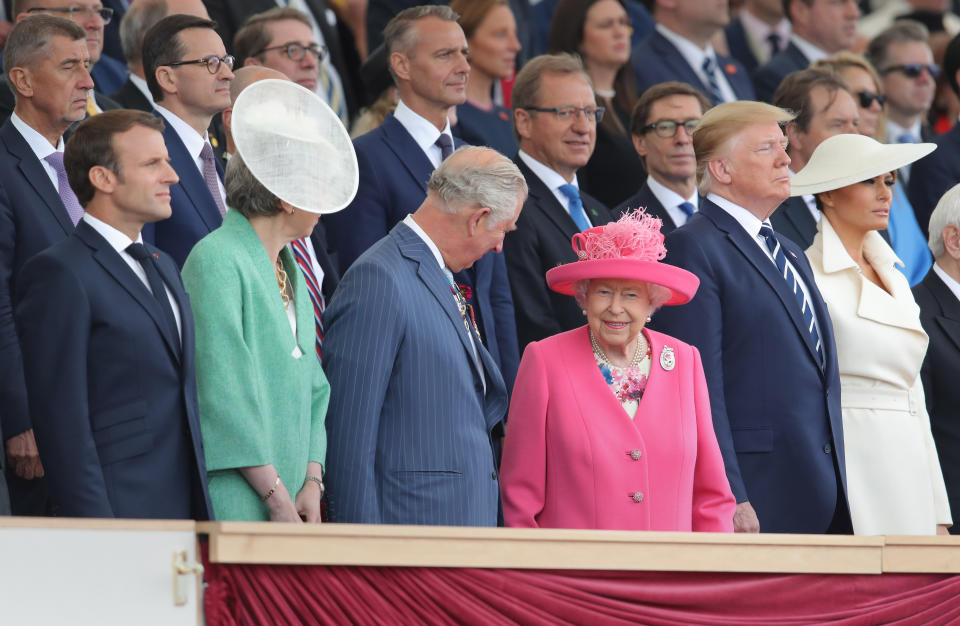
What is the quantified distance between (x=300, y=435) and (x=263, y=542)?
721 mm

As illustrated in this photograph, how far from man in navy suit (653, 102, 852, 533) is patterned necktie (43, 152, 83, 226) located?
6.10 feet

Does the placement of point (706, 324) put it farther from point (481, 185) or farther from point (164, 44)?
point (164, 44)

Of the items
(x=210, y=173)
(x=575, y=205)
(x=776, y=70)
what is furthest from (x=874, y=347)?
(x=776, y=70)

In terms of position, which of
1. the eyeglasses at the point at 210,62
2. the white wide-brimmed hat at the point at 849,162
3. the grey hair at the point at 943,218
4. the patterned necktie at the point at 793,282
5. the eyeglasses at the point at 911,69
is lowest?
the patterned necktie at the point at 793,282

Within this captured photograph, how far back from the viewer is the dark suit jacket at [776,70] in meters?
8.52

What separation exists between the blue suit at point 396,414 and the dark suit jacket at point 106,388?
43 cm

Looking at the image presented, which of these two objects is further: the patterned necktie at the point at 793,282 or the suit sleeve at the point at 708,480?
the patterned necktie at the point at 793,282

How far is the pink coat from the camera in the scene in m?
4.43

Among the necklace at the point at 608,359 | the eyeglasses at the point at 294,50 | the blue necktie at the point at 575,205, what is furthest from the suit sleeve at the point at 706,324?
the eyeglasses at the point at 294,50

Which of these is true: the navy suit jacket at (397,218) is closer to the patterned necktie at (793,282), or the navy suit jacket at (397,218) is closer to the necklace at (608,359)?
the necklace at (608,359)

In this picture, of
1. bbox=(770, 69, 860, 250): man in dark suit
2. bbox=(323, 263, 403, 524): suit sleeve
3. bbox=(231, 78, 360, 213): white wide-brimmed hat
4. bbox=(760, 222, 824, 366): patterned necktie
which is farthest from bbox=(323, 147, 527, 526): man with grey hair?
bbox=(770, 69, 860, 250): man in dark suit

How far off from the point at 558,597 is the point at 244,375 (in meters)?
0.99

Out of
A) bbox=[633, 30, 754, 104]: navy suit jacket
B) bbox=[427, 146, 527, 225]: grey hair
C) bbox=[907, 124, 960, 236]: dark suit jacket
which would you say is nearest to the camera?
bbox=[427, 146, 527, 225]: grey hair

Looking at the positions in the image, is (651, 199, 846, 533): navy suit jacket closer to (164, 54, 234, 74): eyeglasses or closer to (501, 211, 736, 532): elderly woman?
(501, 211, 736, 532): elderly woman
